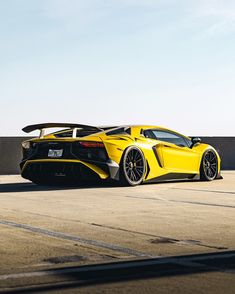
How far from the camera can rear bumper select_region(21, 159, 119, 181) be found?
40.7ft

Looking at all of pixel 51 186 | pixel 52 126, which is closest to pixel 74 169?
pixel 51 186

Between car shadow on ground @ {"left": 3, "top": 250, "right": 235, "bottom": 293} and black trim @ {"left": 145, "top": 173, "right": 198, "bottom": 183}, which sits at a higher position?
black trim @ {"left": 145, "top": 173, "right": 198, "bottom": 183}

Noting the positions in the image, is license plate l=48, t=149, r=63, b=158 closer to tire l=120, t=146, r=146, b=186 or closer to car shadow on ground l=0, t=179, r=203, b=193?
car shadow on ground l=0, t=179, r=203, b=193

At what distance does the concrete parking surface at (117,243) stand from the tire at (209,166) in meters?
3.78

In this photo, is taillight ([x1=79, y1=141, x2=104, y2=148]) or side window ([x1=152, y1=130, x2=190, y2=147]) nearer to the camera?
taillight ([x1=79, y1=141, x2=104, y2=148])

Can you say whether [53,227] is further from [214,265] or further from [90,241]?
[214,265]

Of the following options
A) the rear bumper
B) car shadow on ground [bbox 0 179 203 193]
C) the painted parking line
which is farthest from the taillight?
the painted parking line

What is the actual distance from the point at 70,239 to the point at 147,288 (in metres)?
2.08

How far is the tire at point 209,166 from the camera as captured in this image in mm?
14859

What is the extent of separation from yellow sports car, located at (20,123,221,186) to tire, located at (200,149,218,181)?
483mm

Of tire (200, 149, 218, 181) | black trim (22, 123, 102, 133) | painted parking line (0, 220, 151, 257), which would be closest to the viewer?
painted parking line (0, 220, 151, 257)

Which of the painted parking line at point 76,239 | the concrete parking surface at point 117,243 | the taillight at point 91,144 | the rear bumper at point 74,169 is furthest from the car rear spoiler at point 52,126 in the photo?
the painted parking line at point 76,239

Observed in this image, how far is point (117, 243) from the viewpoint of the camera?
6.17m

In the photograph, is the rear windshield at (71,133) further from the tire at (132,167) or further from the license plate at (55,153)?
the tire at (132,167)
